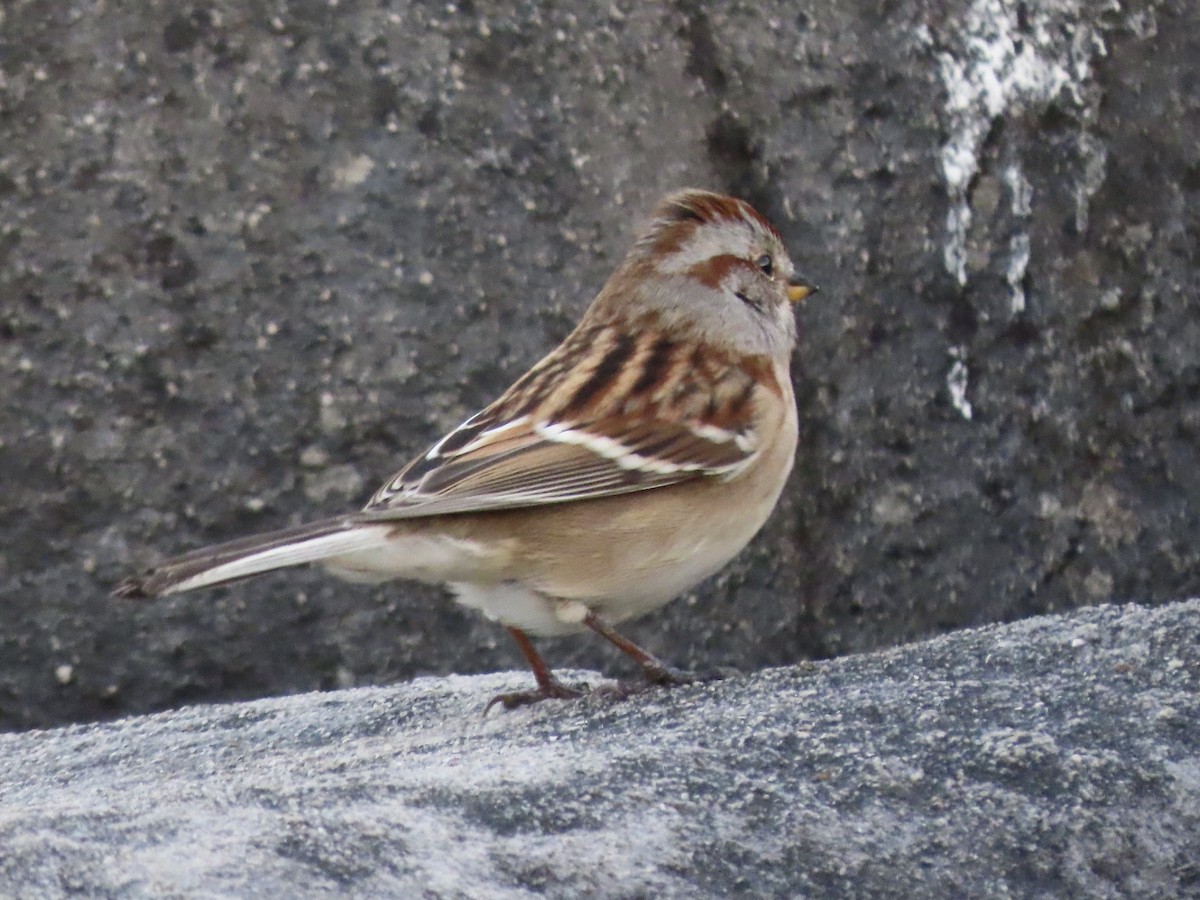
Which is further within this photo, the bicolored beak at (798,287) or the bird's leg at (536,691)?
the bicolored beak at (798,287)

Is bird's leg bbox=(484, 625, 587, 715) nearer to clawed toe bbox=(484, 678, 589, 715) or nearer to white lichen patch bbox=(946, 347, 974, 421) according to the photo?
clawed toe bbox=(484, 678, 589, 715)

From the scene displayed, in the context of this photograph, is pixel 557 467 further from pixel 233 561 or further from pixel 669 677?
pixel 233 561

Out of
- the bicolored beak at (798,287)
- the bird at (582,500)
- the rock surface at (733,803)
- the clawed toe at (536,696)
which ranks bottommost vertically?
the clawed toe at (536,696)

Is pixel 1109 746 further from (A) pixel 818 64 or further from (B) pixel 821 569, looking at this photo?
(A) pixel 818 64

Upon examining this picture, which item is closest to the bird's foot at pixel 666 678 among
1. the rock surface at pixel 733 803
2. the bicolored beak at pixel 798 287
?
the rock surface at pixel 733 803

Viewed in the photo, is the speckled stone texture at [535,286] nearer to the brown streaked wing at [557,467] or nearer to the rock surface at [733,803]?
the brown streaked wing at [557,467]

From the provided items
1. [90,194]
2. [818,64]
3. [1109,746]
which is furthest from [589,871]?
[818,64]

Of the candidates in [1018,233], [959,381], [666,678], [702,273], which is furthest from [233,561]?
[1018,233]

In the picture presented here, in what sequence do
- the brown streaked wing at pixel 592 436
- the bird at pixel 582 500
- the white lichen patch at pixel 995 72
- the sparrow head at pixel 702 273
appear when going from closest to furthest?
the bird at pixel 582 500, the brown streaked wing at pixel 592 436, the sparrow head at pixel 702 273, the white lichen patch at pixel 995 72

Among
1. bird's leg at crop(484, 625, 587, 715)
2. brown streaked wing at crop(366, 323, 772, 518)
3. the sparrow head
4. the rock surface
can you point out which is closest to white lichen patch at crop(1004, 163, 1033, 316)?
the sparrow head
